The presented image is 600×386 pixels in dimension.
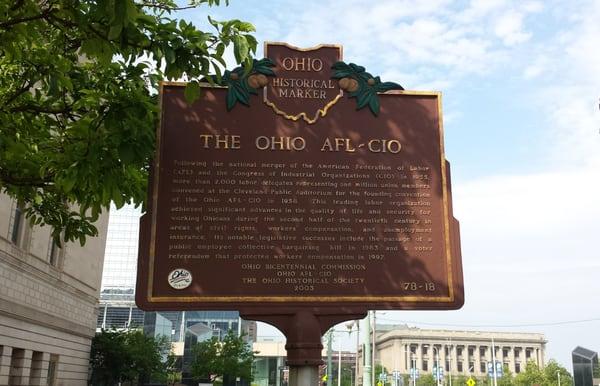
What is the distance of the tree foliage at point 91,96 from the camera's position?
250 inches

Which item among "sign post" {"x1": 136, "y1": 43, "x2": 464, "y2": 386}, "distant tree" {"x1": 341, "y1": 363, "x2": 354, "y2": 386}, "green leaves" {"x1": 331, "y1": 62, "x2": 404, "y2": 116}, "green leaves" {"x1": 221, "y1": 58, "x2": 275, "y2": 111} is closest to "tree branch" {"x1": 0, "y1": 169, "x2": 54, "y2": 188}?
"sign post" {"x1": 136, "y1": 43, "x2": 464, "y2": 386}

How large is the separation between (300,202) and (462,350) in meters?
113

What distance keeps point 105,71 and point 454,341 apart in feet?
368

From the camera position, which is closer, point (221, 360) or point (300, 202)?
point (300, 202)

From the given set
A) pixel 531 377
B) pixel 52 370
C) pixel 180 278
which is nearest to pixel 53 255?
pixel 52 370

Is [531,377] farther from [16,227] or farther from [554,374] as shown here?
[16,227]

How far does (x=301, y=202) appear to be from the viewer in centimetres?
705

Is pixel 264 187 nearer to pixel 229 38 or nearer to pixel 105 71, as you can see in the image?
pixel 229 38

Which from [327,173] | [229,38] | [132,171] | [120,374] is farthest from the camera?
[120,374]

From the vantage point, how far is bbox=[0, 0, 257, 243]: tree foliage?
636 cm

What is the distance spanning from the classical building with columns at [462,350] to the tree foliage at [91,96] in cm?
10824

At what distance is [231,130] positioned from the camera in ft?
23.6

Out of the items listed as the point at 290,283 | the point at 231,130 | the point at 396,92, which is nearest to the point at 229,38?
the point at 231,130

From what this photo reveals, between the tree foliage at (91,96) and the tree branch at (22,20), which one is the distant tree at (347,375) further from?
the tree branch at (22,20)
